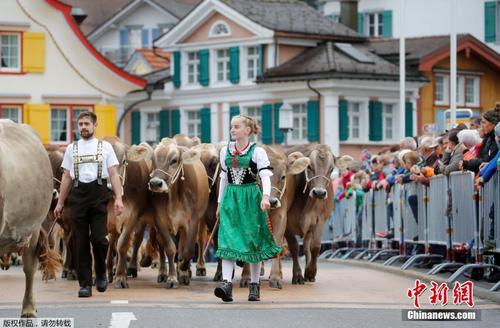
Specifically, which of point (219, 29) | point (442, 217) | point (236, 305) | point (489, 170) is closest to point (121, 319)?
point (236, 305)

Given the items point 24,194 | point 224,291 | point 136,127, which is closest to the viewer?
point 24,194

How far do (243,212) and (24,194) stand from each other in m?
3.98

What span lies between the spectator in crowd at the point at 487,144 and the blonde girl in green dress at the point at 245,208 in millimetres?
3698

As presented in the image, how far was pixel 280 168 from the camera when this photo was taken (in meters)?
21.5

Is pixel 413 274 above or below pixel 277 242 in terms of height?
below

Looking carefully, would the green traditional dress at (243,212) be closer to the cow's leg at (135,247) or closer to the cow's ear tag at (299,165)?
the cow's ear tag at (299,165)

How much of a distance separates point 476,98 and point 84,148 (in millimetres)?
54160

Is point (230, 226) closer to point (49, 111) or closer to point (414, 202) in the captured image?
point (414, 202)

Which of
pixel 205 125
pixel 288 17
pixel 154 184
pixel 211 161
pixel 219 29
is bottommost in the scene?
pixel 154 184

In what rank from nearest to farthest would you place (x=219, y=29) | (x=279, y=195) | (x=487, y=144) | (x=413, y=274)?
(x=279, y=195)
(x=487, y=144)
(x=413, y=274)
(x=219, y=29)

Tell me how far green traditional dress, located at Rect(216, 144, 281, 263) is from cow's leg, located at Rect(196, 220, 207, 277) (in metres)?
6.39

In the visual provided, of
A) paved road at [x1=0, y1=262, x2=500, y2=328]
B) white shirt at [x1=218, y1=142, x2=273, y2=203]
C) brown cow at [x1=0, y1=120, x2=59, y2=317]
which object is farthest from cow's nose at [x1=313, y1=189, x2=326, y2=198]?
brown cow at [x1=0, y1=120, x2=59, y2=317]

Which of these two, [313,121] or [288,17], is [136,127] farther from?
[313,121]

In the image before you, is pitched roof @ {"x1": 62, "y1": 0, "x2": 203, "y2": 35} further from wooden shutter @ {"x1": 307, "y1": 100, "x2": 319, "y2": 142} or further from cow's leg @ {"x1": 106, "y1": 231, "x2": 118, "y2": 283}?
cow's leg @ {"x1": 106, "y1": 231, "x2": 118, "y2": 283}
